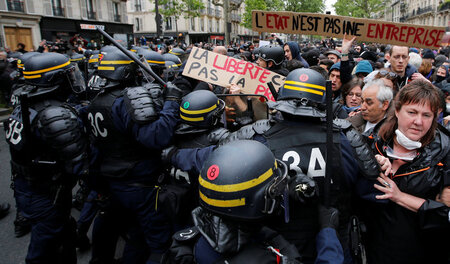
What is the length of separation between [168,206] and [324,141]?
1.25 m

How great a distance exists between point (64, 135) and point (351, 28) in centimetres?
363

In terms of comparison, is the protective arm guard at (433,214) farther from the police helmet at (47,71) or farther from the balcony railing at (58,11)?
the balcony railing at (58,11)

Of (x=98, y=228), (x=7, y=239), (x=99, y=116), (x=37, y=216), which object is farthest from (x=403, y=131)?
(x=7, y=239)

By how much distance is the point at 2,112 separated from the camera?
9.74m

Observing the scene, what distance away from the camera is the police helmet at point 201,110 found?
98.0 inches

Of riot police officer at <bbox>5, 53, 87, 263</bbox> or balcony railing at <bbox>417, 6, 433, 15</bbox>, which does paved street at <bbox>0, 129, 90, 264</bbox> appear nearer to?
riot police officer at <bbox>5, 53, 87, 263</bbox>

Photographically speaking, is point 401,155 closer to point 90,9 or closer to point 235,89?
point 235,89

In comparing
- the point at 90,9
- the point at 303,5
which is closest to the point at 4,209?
the point at 90,9

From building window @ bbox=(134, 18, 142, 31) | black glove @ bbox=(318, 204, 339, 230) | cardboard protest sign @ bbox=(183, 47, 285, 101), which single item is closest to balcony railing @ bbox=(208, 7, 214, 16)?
building window @ bbox=(134, 18, 142, 31)

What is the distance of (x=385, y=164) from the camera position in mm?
2010

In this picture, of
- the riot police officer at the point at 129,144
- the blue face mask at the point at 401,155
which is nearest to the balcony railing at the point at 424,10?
the blue face mask at the point at 401,155

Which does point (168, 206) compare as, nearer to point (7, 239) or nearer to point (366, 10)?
point (7, 239)

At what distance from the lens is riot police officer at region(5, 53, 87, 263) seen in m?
2.57

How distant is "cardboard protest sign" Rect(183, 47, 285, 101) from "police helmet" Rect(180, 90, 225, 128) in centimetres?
121
